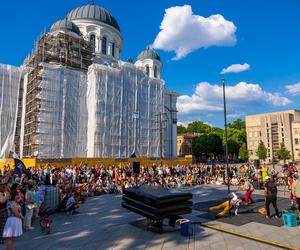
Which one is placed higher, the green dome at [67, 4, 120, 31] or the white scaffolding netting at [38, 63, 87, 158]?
the green dome at [67, 4, 120, 31]

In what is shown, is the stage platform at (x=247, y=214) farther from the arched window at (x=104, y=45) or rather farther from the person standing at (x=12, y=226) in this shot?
the arched window at (x=104, y=45)

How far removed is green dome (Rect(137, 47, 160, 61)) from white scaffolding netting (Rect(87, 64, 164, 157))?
40.3 feet

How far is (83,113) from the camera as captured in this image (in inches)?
1442

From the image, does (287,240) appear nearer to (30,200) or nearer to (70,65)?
(30,200)

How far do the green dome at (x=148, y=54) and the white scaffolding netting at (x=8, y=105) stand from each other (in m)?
27.0

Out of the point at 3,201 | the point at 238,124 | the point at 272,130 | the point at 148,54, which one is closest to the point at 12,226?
the point at 3,201

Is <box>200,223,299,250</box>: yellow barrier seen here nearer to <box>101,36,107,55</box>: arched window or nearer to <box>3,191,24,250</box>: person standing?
<box>3,191,24,250</box>: person standing

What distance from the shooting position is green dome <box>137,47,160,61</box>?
54.8 m

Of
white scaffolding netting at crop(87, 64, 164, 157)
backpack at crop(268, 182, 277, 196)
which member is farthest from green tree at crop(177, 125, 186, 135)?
backpack at crop(268, 182, 277, 196)

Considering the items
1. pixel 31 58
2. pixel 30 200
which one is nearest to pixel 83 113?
pixel 31 58

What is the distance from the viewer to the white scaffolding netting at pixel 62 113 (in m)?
33.2

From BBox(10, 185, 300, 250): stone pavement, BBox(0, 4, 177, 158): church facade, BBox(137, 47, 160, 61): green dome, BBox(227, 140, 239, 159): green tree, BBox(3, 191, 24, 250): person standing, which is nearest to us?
BBox(3, 191, 24, 250): person standing

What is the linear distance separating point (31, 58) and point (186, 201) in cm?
3732

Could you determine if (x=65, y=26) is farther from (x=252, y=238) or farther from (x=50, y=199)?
(x=252, y=238)
